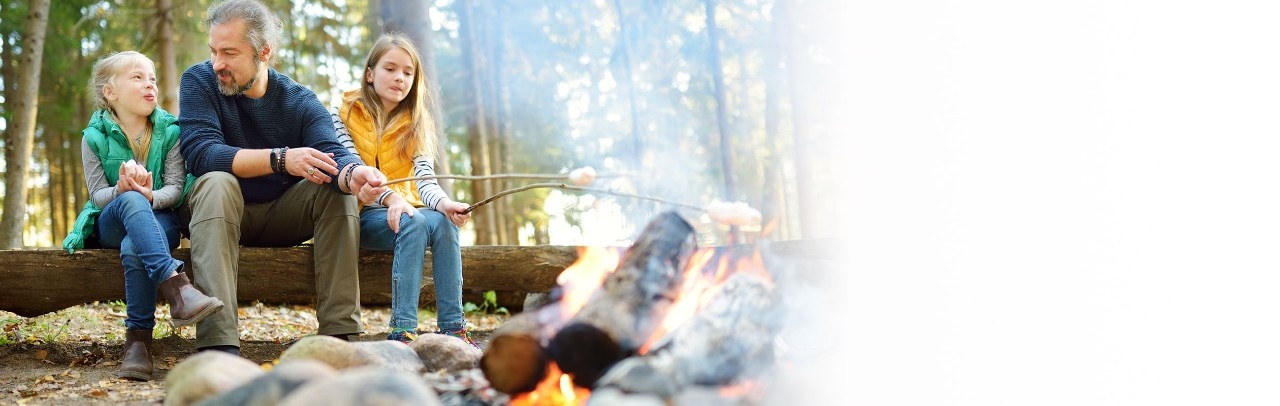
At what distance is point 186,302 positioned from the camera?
3.14 m

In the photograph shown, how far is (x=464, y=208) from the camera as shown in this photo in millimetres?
3645

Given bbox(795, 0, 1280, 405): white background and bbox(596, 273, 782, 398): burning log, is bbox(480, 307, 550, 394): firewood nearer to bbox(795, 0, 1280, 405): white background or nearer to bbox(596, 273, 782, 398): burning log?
bbox(596, 273, 782, 398): burning log

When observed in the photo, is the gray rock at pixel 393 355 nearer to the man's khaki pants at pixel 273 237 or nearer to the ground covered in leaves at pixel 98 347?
the ground covered in leaves at pixel 98 347

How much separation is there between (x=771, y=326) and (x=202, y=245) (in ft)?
7.49

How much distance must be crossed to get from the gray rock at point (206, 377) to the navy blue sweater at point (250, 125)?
4.52ft

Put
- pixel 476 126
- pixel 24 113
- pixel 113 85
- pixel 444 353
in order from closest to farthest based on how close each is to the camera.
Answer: pixel 444 353, pixel 113 85, pixel 24 113, pixel 476 126

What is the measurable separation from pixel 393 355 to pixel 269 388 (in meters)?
0.80

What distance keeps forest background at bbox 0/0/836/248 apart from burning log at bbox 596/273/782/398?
719cm

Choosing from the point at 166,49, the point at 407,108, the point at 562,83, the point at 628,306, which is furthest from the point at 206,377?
the point at 562,83

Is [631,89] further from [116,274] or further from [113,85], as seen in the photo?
[116,274]

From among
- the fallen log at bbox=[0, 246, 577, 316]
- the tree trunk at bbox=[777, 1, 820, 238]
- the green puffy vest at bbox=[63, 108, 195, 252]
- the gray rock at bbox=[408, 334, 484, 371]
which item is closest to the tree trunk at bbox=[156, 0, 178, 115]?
the fallen log at bbox=[0, 246, 577, 316]

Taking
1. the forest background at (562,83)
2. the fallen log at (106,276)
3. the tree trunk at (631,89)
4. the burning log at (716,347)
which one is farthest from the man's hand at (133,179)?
the tree trunk at (631,89)

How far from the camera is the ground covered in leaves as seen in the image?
310cm

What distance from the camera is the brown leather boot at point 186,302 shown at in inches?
122
